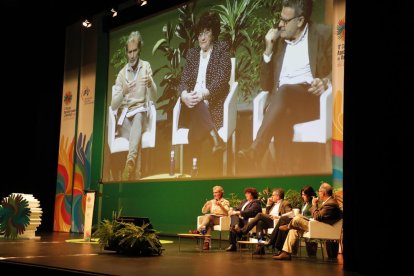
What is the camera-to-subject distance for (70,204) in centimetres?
1166

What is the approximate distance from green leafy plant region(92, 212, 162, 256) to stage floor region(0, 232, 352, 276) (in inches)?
5.2

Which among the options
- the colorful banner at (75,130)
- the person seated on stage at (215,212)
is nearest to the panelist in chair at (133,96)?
the colorful banner at (75,130)

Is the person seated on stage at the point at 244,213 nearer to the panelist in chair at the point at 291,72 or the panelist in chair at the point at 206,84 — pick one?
the panelist in chair at the point at 291,72

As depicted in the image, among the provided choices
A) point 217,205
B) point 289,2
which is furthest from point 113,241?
point 289,2

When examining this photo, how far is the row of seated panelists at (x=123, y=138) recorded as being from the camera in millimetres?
10156

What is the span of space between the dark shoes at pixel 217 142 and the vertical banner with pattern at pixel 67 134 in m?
4.10

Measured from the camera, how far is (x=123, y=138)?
10.7 m

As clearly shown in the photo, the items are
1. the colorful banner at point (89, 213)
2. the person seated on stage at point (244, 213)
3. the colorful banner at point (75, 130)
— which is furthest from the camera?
the colorful banner at point (75, 130)

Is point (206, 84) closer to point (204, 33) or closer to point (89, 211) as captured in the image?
point (204, 33)

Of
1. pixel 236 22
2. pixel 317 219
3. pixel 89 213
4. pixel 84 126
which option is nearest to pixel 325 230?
pixel 317 219

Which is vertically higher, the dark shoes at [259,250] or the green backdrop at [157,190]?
the green backdrop at [157,190]

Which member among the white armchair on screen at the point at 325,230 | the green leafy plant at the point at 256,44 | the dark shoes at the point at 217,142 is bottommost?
the white armchair on screen at the point at 325,230

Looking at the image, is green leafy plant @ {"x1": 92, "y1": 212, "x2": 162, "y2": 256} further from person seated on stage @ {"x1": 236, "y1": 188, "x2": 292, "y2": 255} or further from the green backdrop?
the green backdrop

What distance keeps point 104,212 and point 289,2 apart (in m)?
5.87
